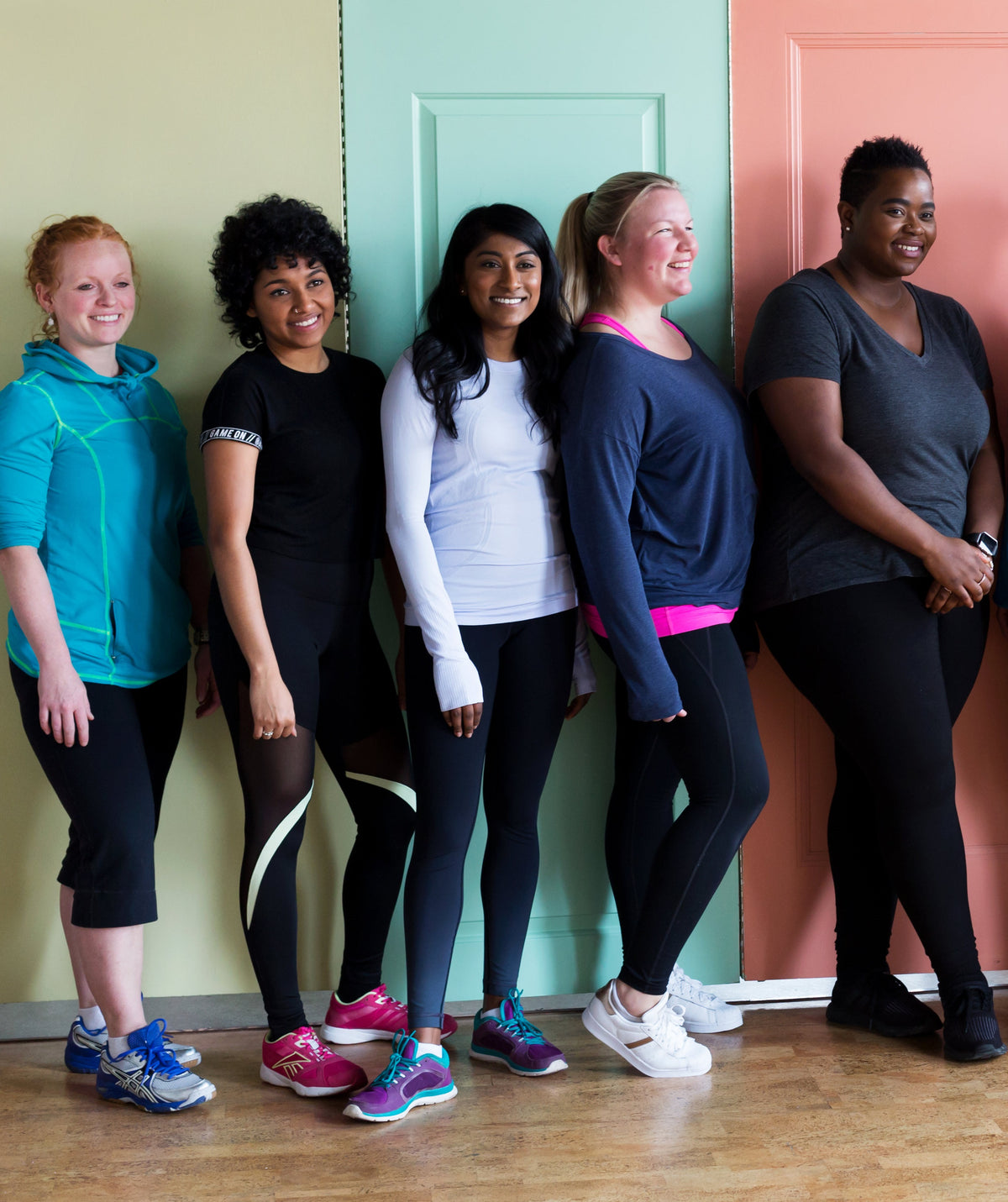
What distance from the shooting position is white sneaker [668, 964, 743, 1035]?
2.11 m

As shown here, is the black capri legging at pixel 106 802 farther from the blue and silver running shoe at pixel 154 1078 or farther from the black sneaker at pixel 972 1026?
the black sneaker at pixel 972 1026

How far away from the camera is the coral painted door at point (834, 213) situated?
7.26 ft

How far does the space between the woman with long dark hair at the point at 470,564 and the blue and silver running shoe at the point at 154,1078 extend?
313 millimetres

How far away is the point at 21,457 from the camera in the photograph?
1812 millimetres

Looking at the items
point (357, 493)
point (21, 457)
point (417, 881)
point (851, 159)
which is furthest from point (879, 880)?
point (21, 457)

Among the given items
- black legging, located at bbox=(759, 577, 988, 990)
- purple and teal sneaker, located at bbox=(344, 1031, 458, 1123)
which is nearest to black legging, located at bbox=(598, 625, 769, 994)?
black legging, located at bbox=(759, 577, 988, 990)

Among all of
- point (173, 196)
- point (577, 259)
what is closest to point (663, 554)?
point (577, 259)

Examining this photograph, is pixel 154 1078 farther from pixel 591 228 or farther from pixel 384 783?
pixel 591 228

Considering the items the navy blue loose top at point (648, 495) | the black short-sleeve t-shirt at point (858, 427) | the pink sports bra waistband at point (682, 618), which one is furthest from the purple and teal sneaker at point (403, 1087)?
the black short-sleeve t-shirt at point (858, 427)

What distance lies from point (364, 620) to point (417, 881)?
50 cm

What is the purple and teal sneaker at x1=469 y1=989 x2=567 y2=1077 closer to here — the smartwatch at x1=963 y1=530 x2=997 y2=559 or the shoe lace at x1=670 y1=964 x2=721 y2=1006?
the shoe lace at x1=670 y1=964 x2=721 y2=1006

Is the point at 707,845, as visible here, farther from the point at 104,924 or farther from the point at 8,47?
the point at 8,47

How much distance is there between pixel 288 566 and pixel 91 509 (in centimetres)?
37

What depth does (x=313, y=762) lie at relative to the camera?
1.94m
